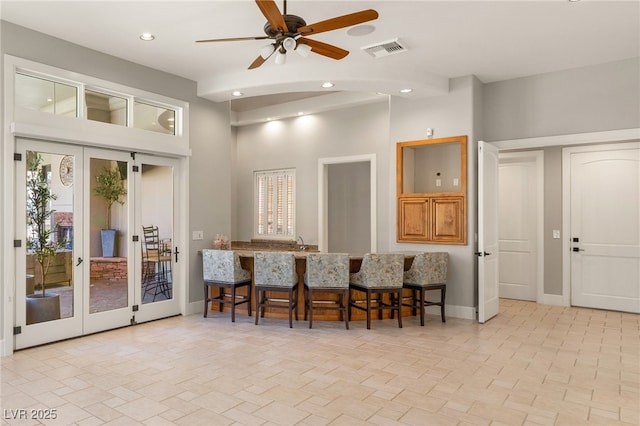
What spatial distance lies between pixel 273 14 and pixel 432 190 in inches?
158

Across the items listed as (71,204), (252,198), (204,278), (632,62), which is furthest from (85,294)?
(632,62)

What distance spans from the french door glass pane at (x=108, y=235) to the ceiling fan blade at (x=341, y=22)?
306cm

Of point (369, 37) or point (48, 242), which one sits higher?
point (369, 37)

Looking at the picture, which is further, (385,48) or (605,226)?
(605,226)

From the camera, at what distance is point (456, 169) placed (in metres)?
5.97

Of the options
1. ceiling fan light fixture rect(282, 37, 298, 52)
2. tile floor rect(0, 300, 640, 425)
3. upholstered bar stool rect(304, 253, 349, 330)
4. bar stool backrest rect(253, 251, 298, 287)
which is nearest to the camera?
tile floor rect(0, 300, 640, 425)

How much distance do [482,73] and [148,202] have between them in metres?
4.70

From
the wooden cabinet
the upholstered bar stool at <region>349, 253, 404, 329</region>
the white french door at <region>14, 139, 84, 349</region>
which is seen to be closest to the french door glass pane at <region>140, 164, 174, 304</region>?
the white french door at <region>14, 139, 84, 349</region>

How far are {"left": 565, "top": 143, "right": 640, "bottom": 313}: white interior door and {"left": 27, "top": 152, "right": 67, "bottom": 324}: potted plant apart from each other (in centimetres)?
690

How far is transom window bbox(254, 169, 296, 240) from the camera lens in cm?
809

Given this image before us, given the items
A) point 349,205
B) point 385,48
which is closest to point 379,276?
point 385,48

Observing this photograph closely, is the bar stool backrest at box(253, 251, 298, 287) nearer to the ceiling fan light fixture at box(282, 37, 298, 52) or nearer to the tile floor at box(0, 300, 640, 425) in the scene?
the tile floor at box(0, 300, 640, 425)

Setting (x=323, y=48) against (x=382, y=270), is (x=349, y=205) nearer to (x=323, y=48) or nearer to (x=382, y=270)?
(x=382, y=270)

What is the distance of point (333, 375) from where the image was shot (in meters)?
3.55
